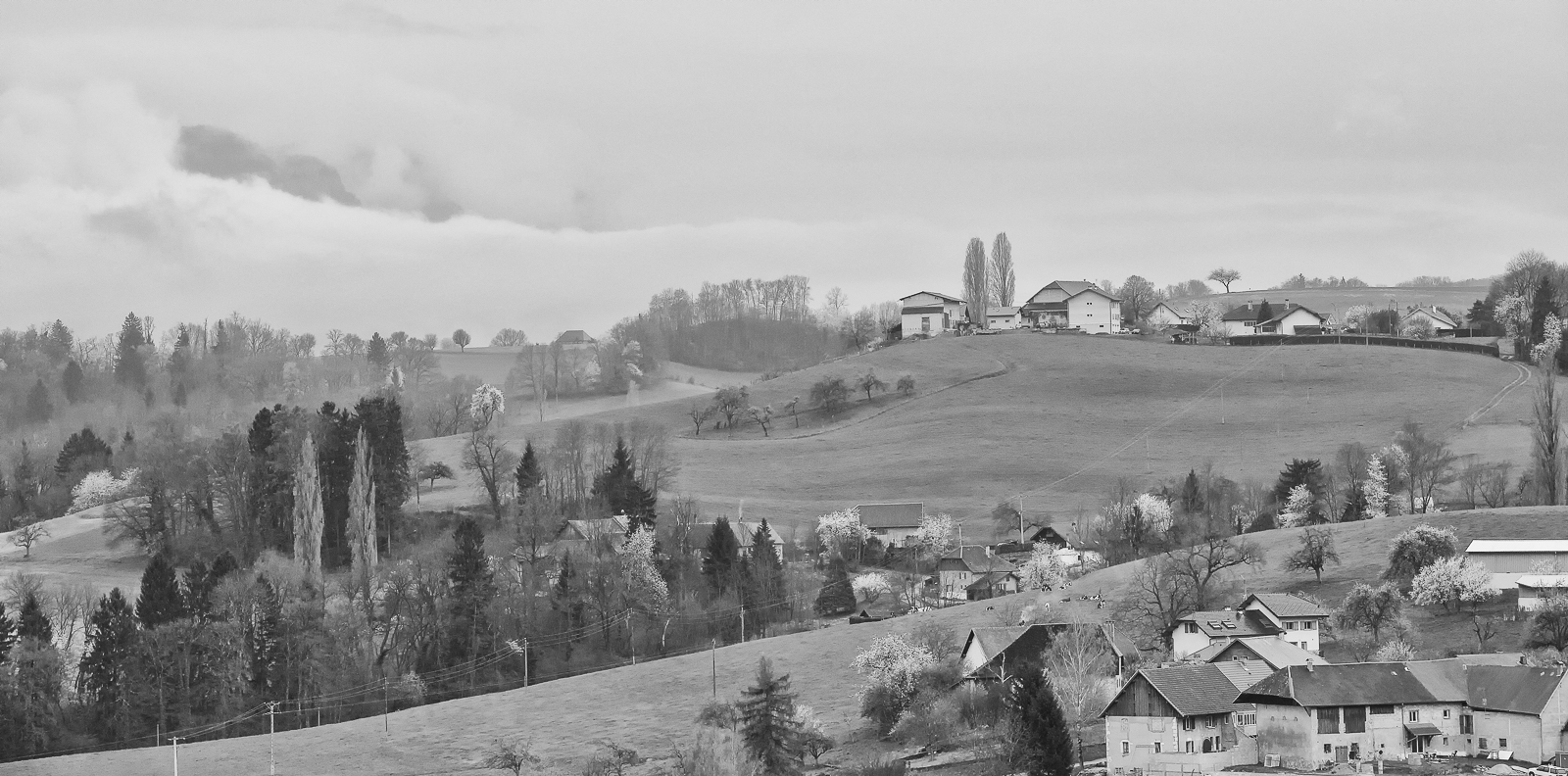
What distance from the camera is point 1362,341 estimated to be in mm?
160000

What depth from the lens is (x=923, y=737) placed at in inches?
2687

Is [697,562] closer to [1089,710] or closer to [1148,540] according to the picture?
[1148,540]

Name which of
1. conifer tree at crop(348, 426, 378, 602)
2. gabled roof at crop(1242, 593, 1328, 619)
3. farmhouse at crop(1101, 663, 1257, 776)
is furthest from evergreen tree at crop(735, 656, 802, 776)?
conifer tree at crop(348, 426, 378, 602)

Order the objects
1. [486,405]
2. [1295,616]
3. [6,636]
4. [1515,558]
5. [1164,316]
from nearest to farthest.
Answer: [1295,616]
[1515,558]
[6,636]
[486,405]
[1164,316]

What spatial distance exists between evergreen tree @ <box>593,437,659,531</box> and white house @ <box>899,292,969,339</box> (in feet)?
215

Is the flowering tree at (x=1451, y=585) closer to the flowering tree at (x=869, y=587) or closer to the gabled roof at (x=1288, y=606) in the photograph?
the gabled roof at (x=1288, y=606)

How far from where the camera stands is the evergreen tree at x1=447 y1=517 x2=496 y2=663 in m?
90.2

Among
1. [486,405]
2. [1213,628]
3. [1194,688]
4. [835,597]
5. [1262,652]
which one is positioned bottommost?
[835,597]

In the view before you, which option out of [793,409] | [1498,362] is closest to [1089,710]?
[793,409]

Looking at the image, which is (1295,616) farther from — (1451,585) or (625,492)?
(625,492)

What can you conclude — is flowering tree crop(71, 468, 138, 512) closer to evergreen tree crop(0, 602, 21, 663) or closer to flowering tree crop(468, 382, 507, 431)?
flowering tree crop(468, 382, 507, 431)

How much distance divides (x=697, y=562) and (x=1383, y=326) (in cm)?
10148

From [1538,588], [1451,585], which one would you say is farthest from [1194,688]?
[1538,588]

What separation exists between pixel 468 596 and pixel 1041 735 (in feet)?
139
